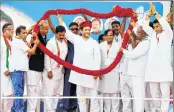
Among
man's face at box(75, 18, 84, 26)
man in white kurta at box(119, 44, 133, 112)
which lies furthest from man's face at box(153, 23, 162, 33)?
man's face at box(75, 18, 84, 26)

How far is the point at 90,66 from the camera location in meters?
6.55

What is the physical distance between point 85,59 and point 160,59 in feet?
3.62

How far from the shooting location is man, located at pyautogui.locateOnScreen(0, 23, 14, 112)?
257 inches

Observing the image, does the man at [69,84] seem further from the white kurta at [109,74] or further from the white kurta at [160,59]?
the white kurta at [160,59]

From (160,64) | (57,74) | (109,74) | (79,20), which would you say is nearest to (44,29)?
(79,20)

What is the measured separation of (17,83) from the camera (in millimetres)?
6328

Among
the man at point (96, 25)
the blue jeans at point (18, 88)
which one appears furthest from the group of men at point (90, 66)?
the man at point (96, 25)

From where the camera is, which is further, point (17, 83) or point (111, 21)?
point (111, 21)

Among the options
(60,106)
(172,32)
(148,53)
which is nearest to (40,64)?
(60,106)

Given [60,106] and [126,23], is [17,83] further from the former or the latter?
[126,23]

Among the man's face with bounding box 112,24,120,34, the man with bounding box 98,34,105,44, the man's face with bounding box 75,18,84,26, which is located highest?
the man's face with bounding box 75,18,84,26

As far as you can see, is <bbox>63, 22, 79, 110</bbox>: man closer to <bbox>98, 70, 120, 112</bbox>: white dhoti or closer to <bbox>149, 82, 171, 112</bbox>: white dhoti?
<bbox>98, 70, 120, 112</bbox>: white dhoti

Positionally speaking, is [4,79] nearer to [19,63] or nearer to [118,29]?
[19,63]

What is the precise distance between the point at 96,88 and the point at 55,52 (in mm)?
814
